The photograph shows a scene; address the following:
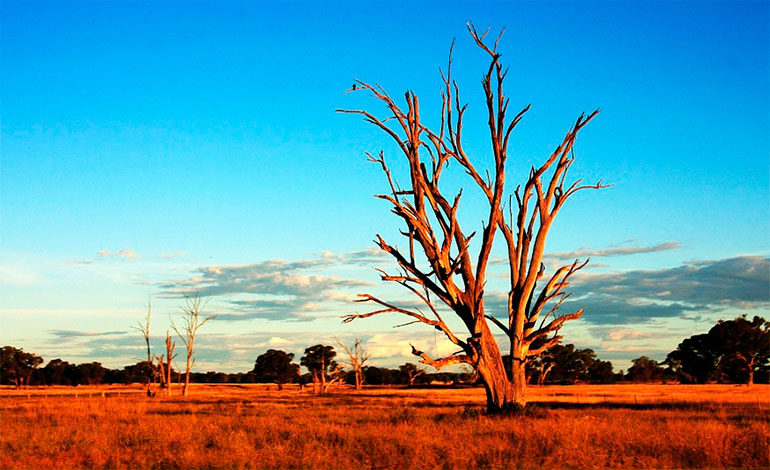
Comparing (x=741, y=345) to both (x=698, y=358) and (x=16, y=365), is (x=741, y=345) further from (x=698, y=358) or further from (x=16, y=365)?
(x=16, y=365)

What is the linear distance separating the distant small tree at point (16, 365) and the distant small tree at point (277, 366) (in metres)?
31.4

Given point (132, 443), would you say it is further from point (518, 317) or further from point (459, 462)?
point (518, 317)

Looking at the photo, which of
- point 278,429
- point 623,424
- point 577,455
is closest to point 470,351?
point 623,424

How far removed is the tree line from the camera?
76.1m

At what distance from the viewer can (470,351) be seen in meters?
18.9

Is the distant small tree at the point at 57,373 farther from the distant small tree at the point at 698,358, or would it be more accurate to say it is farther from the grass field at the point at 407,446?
the grass field at the point at 407,446

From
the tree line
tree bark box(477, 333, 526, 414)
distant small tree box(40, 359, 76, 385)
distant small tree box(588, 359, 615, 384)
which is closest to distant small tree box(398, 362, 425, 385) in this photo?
the tree line

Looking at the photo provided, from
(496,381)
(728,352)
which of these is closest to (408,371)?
(728,352)

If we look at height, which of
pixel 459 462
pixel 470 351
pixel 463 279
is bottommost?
pixel 459 462

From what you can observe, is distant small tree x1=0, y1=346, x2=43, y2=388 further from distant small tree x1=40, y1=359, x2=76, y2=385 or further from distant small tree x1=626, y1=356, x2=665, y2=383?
distant small tree x1=626, y1=356, x2=665, y2=383

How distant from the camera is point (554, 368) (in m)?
Answer: 93.4

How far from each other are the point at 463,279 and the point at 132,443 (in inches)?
371

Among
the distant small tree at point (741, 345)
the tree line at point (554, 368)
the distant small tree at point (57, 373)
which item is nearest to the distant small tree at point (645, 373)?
the tree line at point (554, 368)

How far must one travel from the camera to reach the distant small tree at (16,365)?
92.6 metres
